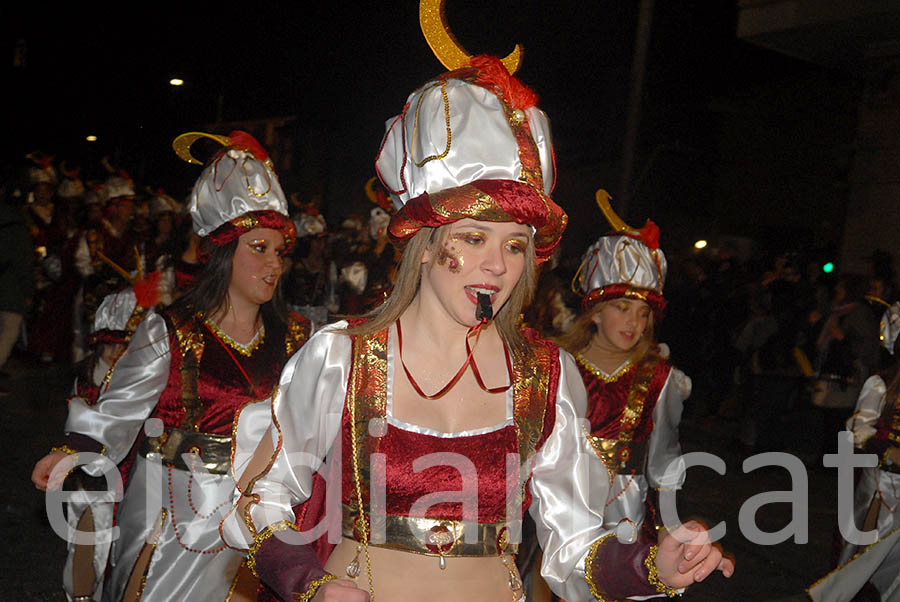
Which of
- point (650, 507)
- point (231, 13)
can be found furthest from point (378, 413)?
point (231, 13)

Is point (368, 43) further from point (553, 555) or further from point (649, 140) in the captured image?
point (553, 555)

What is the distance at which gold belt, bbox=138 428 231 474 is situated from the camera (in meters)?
3.62

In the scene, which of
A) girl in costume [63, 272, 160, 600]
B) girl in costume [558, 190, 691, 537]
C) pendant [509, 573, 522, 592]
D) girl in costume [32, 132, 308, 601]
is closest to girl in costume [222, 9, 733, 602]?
pendant [509, 573, 522, 592]

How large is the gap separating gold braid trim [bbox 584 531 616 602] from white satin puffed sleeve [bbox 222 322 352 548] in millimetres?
760

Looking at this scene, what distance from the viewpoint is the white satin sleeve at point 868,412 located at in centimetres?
511

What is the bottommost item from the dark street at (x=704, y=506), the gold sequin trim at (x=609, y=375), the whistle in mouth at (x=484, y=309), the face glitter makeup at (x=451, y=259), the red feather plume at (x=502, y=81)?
the dark street at (x=704, y=506)

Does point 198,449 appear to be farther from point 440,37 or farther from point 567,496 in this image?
point 440,37

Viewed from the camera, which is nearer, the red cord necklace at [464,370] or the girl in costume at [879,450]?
the red cord necklace at [464,370]

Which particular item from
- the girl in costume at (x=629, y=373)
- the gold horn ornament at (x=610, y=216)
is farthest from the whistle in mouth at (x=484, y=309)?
the gold horn ornament at (x=610, y=216)

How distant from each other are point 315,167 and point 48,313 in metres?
11.2

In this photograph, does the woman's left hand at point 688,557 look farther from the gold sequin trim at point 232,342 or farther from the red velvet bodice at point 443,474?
the gold sequin trim at point 232,342

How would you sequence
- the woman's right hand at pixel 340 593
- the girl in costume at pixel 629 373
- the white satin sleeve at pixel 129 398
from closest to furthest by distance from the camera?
the woman's right hand at pixel 340 593, the white satin sleeve at pixel 129 398, the girl in costume at pixel 629 373

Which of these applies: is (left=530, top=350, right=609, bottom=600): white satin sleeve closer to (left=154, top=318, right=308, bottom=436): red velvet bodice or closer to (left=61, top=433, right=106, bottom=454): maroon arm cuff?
(left=154, top=318, right=308, bottom=436): red velvet bodice

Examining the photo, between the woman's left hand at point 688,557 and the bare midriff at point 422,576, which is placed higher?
the woman's left hand at point 688,557
